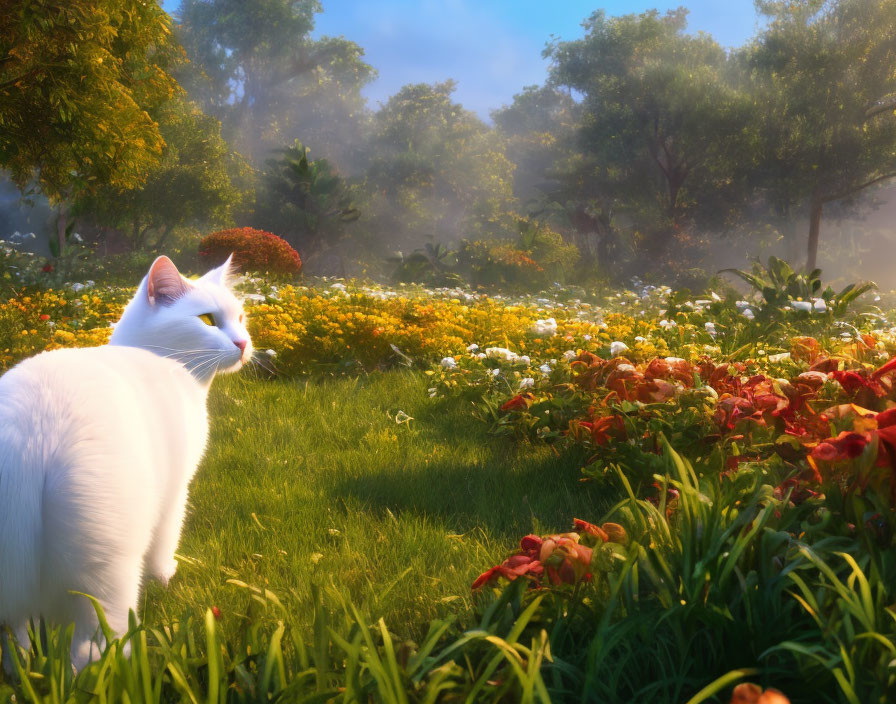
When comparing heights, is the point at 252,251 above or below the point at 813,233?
below

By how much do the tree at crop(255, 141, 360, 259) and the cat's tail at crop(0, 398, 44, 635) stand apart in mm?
25428

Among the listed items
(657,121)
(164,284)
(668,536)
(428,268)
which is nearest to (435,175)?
(657,121)

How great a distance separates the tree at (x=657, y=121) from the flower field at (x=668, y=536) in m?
23.1

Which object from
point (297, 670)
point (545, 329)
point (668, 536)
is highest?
point (545, 329)

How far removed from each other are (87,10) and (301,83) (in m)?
46.6

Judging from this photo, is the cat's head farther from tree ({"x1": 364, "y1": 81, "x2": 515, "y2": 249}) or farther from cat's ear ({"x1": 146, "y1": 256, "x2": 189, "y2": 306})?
tree ({"x1": 364, "y1": 81, "x2": 515, "y2": 249})

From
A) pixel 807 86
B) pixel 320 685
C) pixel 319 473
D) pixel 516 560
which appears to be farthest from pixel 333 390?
pixel 807 86

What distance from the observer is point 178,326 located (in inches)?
99.6

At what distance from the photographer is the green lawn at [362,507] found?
2193 mm

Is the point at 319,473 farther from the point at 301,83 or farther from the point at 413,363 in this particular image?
the point at 301,83

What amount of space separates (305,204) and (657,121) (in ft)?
51.3

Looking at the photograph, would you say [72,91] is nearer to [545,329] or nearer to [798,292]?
[545,329]

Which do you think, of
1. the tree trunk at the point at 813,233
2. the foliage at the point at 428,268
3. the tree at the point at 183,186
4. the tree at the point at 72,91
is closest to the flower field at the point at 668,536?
the tree at the point at 72,91

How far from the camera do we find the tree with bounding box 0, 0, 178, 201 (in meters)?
7.29
